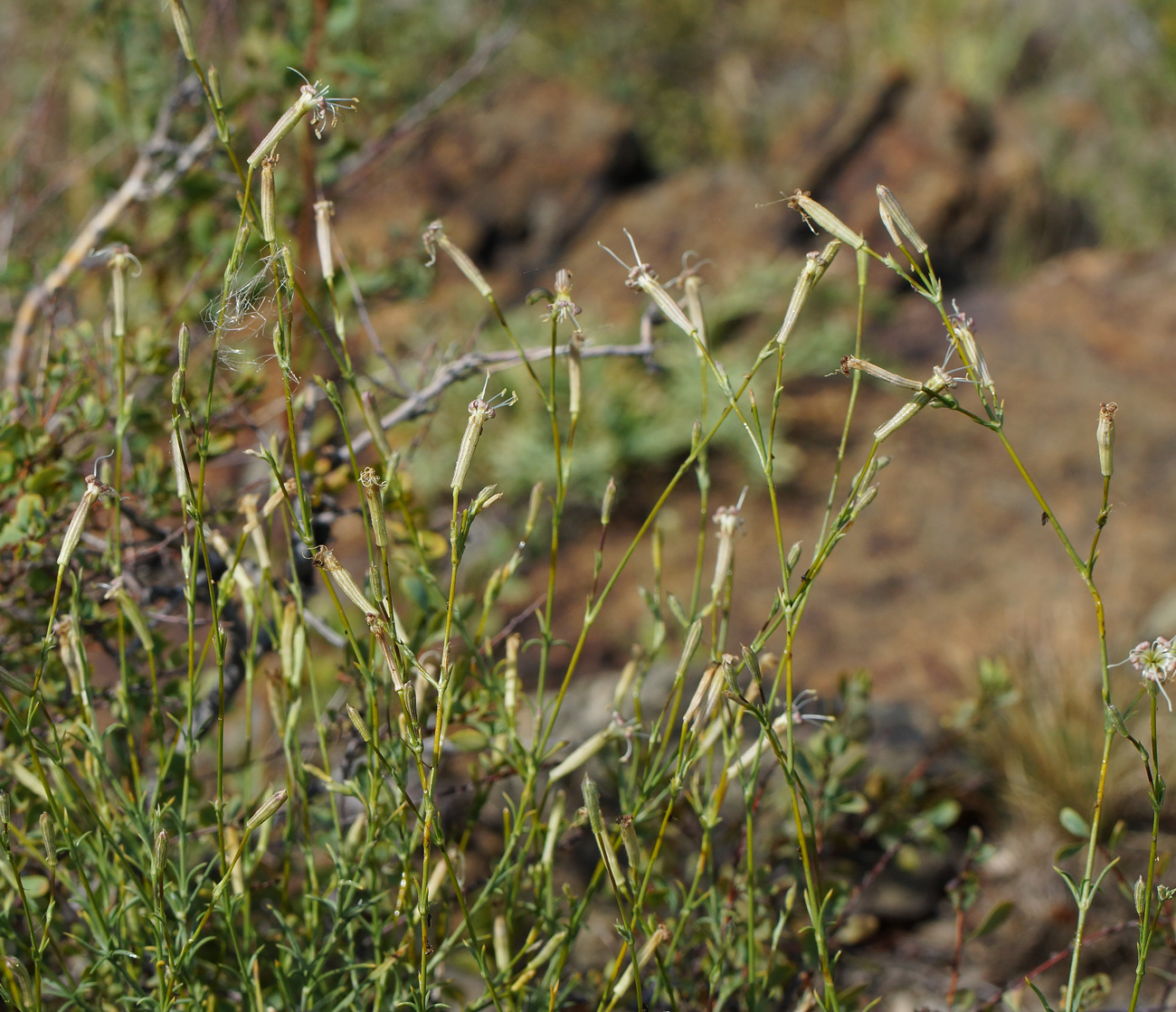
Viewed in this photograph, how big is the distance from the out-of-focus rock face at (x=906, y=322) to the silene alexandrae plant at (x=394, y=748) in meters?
1.20

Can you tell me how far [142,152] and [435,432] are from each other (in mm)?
2635

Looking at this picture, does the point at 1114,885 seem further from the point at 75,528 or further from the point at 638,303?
the point at 638,303

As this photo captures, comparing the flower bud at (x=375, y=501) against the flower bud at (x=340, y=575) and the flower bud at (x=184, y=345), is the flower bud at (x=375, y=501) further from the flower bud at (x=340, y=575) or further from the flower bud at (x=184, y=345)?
the flower bud at (x=184, y=345)

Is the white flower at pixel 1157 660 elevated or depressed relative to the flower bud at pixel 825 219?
depressed

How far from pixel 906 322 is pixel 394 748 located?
470cm

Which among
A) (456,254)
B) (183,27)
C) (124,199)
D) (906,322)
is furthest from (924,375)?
(183,27)

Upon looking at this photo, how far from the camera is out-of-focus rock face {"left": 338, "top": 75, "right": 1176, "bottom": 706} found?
10.9ft

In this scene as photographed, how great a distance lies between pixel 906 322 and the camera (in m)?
5.15

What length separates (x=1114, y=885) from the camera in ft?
7.36

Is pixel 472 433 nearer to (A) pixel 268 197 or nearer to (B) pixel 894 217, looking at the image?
(A) pixel 268 197

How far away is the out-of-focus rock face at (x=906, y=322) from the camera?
3.31m

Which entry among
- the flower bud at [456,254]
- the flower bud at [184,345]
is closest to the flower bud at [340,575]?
the flower bud at [184,345]

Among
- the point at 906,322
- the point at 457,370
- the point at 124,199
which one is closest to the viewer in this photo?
the point at 457,370

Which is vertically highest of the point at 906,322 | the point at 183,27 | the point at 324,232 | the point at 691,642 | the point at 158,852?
the point at 183,27
